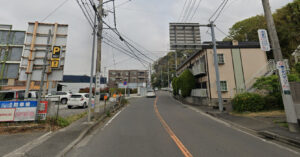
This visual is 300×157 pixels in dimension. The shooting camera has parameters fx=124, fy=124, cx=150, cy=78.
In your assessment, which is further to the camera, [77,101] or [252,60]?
[252,60]

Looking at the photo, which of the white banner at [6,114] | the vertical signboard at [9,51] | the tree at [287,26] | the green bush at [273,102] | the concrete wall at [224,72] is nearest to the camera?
the white banner at [6,114]

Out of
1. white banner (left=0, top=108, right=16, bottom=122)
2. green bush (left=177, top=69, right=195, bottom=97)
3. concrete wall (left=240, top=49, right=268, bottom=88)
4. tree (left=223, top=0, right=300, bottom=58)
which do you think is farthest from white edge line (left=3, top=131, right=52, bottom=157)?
tree (left=223, top=0, right=300, bottom=58)

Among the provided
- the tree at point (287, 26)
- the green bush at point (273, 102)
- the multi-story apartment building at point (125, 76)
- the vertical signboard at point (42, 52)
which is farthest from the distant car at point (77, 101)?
the multi-story apartment building at point (125, 76)

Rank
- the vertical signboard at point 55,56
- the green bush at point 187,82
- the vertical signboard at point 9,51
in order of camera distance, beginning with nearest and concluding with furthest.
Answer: the vertical signboard at point 55,56, the vertical signboard at point 9,51, the green bush at point 187,82

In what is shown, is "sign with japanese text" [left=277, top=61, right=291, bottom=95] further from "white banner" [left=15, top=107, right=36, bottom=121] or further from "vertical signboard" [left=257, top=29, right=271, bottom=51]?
"white banner" [left=15, top=107, right=36, bottom=121]

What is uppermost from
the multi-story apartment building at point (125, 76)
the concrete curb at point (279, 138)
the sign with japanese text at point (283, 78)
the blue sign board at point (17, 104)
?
the multi-story apartment building at point (125, 76)

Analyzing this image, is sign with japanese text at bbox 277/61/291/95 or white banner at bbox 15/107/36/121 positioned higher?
sign with japanese text at bbox 277/61/291/95

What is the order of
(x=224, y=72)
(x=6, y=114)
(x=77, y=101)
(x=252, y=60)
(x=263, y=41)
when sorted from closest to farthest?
1. (x=6, y=114)
2. (x=263, y=41)
3. (x=77, y=101)
4. (x=224, y=72)
5. (x=252, y=60)

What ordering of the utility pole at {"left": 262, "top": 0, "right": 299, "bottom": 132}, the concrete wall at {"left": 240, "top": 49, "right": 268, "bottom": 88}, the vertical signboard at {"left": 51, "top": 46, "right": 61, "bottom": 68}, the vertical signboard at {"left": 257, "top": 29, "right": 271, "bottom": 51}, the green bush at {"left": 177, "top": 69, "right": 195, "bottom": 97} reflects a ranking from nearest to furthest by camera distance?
the utility pole at {"left": 262, "top": 0, "right": 299, "bottom": 132}
the vertical signboard at {"left": 257, "top": 29, "right": 271, "bottom": 51}
the vertical signboard at {"left": 51, "top": 46, "right": 61, "bottom": 68}
the concrete wall at {"left": 240, "top": 49, "right": 268, "bottom": 88}
the green bush at {"left": 177, "top": 69, "right": 195, "bottom": 97}

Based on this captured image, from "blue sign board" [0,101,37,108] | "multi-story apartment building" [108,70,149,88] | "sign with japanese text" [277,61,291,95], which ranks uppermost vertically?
"multi-story apartment building" [108,70,149,88]

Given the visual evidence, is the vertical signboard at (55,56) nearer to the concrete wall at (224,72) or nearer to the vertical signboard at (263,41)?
the vertical signboard at (263,41)

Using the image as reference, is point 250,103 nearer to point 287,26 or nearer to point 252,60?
point 252,60

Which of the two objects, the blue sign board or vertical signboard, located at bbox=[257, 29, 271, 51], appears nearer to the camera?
the blue sign board

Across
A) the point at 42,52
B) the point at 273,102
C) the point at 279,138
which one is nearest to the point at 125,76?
the point at 42,52
